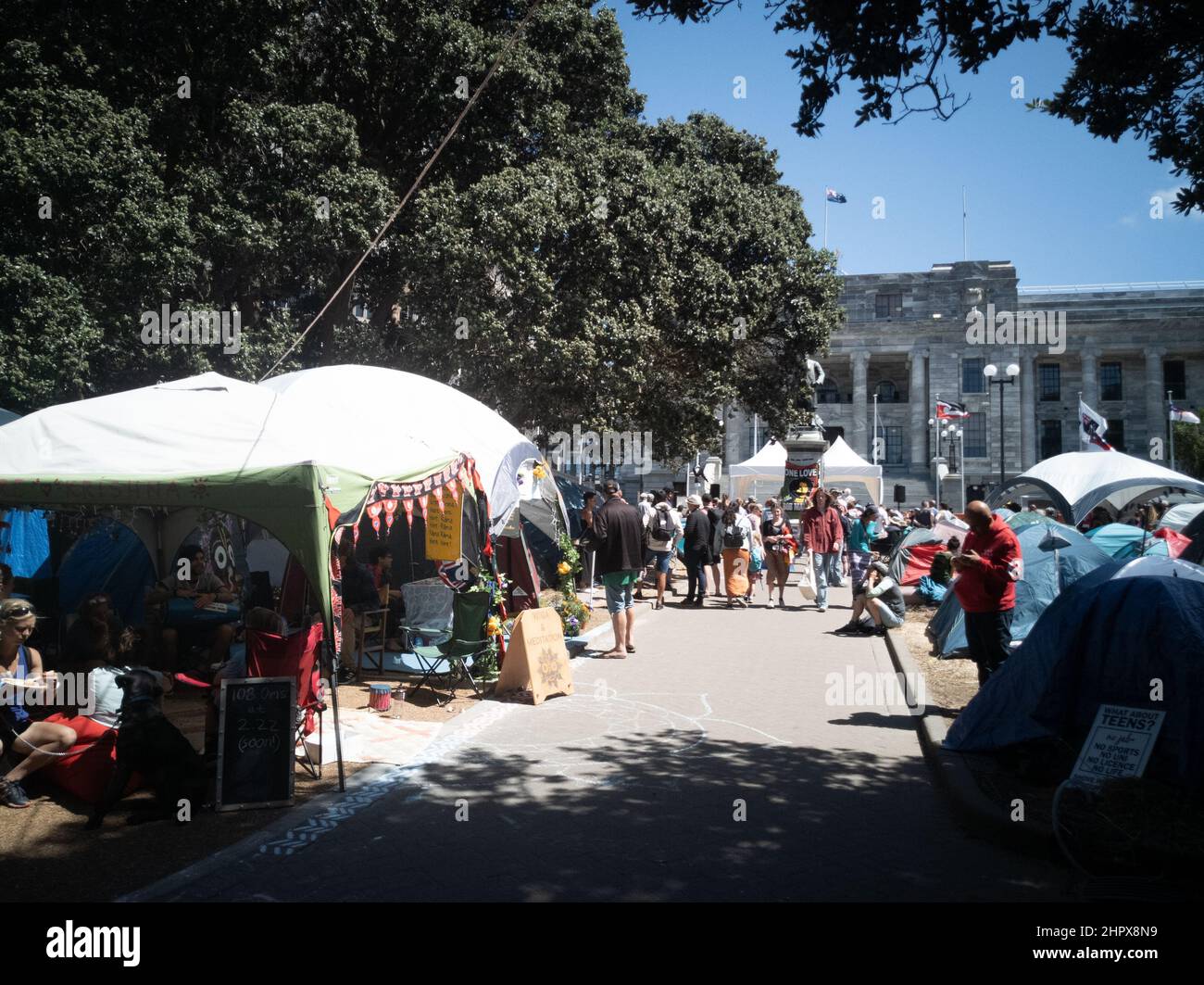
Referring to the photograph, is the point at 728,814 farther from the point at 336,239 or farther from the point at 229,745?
the point at 336,239

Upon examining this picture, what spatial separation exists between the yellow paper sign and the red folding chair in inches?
198

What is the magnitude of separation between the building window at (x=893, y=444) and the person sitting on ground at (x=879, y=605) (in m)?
61.1

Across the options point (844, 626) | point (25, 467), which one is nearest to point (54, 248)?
point (25, 467)

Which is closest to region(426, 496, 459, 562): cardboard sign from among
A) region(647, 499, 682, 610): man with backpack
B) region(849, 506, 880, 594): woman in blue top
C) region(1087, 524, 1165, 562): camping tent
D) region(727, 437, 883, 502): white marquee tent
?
region(647, 499, 682, 610): man with backpack

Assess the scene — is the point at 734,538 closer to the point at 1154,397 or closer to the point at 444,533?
the point at 444,533

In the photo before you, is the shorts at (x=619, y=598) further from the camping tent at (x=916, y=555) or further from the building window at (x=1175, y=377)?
the building window at (x=1175, y=377)

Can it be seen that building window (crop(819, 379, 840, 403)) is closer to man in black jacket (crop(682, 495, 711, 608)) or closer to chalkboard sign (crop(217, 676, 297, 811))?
man in black jacket (crop(682, 495, 711, 608))

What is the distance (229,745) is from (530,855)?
225 cm

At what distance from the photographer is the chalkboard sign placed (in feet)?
20.1

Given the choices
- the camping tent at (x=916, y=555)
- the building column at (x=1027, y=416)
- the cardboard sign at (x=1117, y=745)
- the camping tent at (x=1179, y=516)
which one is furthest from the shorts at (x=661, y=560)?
the building column at (x=1027, y=416)

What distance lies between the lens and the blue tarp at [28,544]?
11023 mm

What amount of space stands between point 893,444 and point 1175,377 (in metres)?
21.1

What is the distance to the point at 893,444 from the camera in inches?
2899

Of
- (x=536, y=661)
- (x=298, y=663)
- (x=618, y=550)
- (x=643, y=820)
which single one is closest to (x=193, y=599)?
(x=536, y=661)
